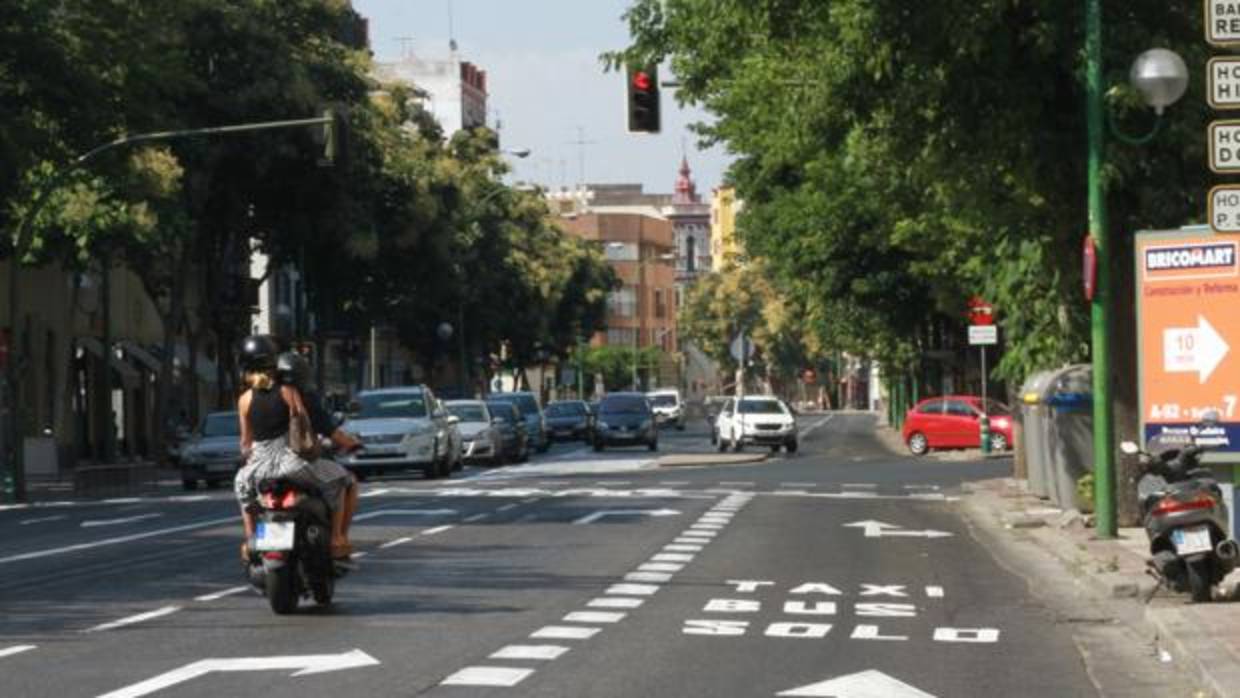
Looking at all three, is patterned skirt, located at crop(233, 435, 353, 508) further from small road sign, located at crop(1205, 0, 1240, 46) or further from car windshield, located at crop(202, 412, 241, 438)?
car windshield, located at crop(202, 412, 241, 438)

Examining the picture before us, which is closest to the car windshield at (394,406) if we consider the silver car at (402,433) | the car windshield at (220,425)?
the silver car at (402,433)

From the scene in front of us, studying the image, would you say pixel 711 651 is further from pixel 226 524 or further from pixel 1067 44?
pixel 226 524

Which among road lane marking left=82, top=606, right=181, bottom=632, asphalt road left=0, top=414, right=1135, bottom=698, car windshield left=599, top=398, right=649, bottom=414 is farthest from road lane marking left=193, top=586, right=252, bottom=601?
car windshield left=599, top=398, right=649, bottom=414

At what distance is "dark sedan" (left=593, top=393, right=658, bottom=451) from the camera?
78250mm

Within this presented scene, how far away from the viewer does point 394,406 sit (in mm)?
50438

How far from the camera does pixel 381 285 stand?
7456 centimetres

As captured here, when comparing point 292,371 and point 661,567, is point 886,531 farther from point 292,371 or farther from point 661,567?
A: point 292,371

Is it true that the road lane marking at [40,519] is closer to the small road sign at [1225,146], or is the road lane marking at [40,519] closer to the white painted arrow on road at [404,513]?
the white painted arrow on road at [404,513]

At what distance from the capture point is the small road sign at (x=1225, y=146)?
14773 millimetres

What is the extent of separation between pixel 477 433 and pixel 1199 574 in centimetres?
A: 4528

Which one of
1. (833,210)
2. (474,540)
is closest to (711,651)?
(474,540)

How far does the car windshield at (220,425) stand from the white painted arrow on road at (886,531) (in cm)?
2292

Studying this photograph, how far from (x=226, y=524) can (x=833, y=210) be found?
34423 mm

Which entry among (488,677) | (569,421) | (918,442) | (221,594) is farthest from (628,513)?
(569,421)
